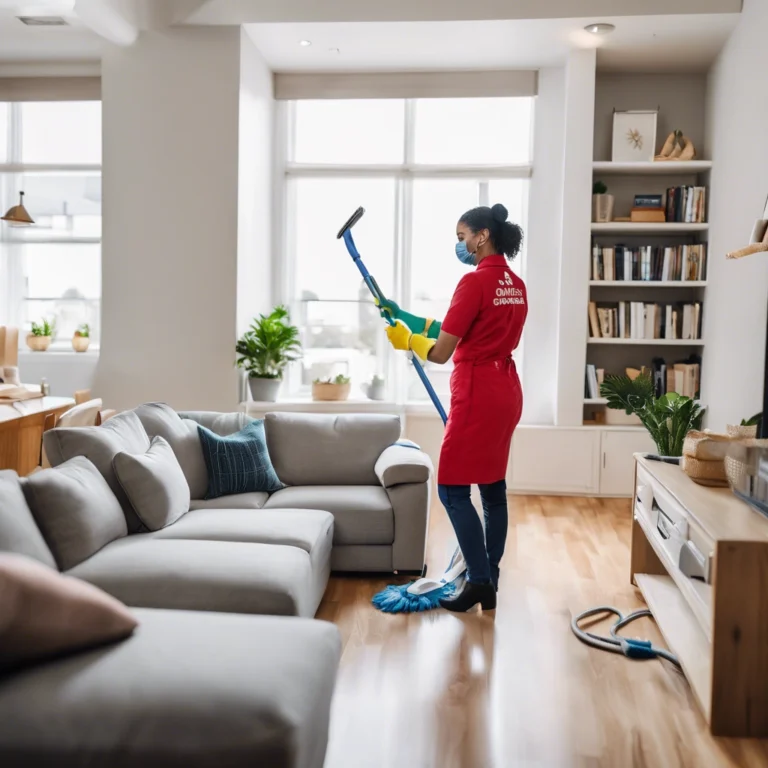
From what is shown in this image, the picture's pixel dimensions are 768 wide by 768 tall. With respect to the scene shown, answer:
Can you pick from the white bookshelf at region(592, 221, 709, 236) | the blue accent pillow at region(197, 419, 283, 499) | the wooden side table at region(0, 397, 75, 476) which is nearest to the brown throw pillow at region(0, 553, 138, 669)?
the blue accent pillow at region(197, 419, 283, 499)

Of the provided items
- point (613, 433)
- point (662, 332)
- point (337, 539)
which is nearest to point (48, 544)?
point (337, 539)

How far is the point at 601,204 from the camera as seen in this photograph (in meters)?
5.71

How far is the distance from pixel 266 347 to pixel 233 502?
80.4 inches

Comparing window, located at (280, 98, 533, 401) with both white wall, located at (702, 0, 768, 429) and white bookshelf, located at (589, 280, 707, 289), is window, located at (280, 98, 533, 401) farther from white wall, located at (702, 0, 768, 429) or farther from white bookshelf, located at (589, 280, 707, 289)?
white wall, located at (702, 0, 768, 429)

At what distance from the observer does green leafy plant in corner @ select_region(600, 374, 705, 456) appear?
3565 mm

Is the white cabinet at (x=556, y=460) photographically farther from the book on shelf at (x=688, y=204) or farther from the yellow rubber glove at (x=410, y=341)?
the yellow rubber glove at (x=410, y=341)

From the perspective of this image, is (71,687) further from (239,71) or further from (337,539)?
(239,71)

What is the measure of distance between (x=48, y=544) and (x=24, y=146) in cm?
465

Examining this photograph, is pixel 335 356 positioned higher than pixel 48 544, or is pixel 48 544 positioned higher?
pixel 335 356

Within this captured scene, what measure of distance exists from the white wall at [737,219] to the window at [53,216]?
444 centimetres

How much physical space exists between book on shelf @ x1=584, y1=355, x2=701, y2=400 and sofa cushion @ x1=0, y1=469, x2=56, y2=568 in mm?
4169

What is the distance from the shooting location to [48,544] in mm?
2520

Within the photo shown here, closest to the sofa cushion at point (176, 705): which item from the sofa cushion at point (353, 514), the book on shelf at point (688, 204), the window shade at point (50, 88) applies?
the sofa cushion at point (353, 514)

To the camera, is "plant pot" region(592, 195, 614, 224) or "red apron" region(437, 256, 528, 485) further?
"plant pot" region(592, 195, 614, 224)
